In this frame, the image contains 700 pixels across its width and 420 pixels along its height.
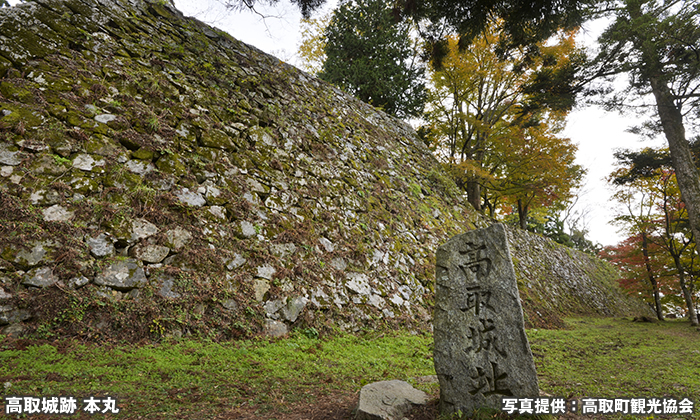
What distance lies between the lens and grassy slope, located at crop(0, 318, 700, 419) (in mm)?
2951

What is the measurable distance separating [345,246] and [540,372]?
410 centimetres

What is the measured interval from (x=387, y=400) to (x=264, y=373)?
5.39 ft

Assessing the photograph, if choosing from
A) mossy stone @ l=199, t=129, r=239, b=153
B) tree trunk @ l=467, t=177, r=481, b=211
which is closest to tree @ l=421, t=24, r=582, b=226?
tree trunk @ l=467, t=177, r=481, b=211

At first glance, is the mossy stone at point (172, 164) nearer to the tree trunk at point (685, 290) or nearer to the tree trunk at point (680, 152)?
the tree trunk at point (680, 152)

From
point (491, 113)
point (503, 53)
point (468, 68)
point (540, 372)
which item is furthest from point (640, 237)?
point (540, 372)

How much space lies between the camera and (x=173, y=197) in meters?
5.22

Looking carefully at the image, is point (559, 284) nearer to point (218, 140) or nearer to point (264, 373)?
point (264, 373)

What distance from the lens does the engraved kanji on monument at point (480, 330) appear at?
2896 millimetres

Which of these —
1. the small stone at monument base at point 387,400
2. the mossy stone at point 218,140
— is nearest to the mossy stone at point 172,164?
the mossy stone at point 218,140

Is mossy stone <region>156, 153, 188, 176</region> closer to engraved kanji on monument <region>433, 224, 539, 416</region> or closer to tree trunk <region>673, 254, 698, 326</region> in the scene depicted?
engraved kanji on monument <region>433, 224, 539, 416</region>

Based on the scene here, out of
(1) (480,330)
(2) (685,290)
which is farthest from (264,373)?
(2) (685,290)

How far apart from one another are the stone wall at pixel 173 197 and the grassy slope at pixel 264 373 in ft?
1.36

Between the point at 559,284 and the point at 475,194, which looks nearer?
the point at 475,194

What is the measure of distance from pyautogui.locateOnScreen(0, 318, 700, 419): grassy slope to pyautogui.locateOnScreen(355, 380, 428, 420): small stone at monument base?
1.03 feet
